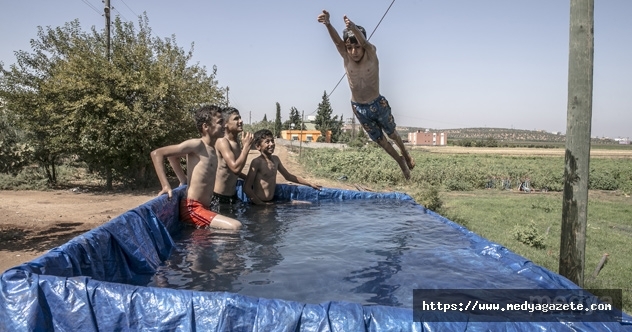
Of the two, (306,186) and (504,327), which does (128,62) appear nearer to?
(306,186)

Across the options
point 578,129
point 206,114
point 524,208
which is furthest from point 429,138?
point 578,129

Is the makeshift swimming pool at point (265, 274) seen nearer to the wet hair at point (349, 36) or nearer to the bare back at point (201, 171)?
the bare back at point (201, 171)

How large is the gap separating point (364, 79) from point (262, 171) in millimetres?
3051

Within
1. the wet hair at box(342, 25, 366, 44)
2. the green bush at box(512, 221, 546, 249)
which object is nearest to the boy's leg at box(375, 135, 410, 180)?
the wet hair at box(342, 25, 366, 44)

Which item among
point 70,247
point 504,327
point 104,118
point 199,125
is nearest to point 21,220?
point 104,118

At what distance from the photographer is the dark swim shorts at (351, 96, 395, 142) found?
5.91 meters

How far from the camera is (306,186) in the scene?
9.20m

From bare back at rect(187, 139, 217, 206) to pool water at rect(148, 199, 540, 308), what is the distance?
1.68ft

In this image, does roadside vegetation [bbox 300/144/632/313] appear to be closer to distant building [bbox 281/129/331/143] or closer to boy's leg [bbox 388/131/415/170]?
boy's leg [bbox 388/131/415/170]

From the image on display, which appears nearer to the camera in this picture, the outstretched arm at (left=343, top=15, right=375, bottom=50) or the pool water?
the pool water

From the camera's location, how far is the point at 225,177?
7.39m

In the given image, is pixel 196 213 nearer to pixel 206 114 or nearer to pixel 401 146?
pixel 206 114

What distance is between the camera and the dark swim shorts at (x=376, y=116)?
591 cm

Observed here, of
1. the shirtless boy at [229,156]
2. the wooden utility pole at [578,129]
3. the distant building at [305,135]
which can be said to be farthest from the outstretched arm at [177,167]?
the distant building at [305,135]
